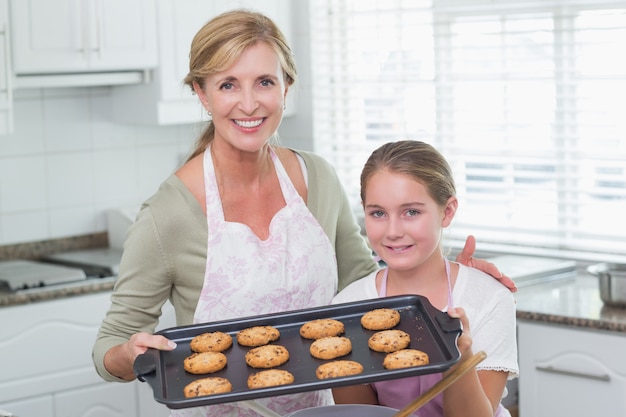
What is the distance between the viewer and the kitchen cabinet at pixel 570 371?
2.69 metres

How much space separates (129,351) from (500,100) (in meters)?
2.20

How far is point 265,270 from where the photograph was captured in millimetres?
1899

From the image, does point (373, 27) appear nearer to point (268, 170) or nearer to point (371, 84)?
point (371, 84)

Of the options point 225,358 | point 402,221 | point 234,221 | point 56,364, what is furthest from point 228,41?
point 56,364

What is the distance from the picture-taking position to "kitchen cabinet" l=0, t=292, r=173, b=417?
3047 millimetres

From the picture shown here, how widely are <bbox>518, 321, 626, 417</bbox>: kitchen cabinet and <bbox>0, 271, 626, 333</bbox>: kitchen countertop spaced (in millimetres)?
33

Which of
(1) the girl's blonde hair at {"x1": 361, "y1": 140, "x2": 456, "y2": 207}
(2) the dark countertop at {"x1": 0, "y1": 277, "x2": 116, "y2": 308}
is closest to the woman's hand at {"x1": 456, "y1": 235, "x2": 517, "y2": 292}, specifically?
(1) the girl's blonde hair at {"x1": 361, "y1": 140, "x2": 456, "y2": 207}

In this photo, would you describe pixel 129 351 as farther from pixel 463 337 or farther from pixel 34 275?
pixel 34 275

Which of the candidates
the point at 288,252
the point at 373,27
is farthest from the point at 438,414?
the point at 373,27

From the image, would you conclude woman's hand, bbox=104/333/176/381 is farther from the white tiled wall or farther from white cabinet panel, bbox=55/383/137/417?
the white tiled wall

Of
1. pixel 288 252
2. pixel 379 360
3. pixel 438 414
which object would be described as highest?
pixel 288 252

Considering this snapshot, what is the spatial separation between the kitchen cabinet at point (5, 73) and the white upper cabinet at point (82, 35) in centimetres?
4

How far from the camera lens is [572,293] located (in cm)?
301

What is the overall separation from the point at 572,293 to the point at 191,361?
1765 millimetres
